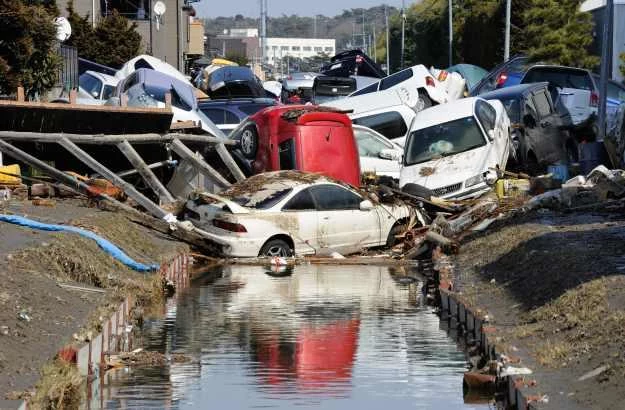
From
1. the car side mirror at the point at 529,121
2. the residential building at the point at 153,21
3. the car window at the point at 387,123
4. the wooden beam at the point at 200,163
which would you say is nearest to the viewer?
the wooden beam at the point at 200,163

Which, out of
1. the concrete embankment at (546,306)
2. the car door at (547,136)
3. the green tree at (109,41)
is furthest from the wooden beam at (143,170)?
the green tree at (109,41)

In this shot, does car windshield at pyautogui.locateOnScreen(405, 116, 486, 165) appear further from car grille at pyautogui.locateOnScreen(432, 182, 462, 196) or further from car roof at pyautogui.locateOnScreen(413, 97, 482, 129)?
car grille at pyautogui.locateOnScreen(432, 182, 462, 196)

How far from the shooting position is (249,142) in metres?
26.5

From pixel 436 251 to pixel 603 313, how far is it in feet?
31.7

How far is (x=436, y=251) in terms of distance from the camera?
848 inches

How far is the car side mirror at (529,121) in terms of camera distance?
94.3 ft

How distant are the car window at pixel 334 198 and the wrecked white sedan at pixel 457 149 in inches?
77.4

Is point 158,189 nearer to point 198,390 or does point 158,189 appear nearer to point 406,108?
point 406,108

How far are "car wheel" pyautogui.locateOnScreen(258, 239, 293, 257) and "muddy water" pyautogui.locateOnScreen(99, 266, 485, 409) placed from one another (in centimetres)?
174

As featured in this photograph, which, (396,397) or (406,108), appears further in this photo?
(406,108)

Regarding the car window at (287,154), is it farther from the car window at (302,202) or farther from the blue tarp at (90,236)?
the blue tarp at (90,236)

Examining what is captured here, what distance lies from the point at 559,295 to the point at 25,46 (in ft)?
46.0

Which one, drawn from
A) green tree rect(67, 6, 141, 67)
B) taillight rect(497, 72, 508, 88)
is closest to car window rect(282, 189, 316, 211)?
taillight rect(497, 72, 508, 88)

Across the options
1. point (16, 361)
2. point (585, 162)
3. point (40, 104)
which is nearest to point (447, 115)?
point (585, 162)
